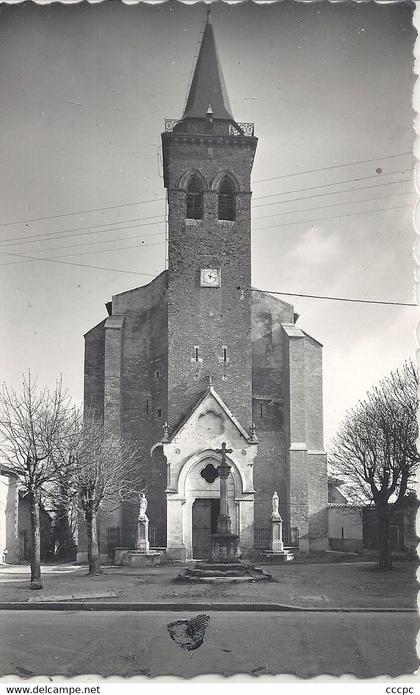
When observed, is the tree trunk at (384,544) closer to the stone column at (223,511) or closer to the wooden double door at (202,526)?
the stone column at (223,511)

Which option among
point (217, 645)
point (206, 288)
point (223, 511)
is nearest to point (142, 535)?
point (223, 511)

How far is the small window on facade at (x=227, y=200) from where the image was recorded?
120 feet

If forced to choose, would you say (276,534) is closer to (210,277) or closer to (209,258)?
(210,277)

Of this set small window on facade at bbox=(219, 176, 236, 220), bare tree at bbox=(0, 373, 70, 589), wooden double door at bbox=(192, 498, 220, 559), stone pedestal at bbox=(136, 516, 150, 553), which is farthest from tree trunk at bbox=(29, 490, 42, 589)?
small window on facade at bbox=(219, 176, 236, 220)

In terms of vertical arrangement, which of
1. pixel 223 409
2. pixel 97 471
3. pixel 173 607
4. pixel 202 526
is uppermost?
pixel 223 409

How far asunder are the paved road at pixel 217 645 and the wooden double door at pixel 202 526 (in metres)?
17.7

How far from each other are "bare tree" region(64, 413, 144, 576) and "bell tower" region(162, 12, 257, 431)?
2781 mm

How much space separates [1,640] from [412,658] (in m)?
6.35

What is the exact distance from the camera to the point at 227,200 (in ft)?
120

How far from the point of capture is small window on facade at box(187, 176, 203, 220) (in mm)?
36312

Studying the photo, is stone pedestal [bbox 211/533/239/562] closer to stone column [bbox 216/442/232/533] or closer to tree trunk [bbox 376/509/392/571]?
stone column [bbox 216/442/232/533]

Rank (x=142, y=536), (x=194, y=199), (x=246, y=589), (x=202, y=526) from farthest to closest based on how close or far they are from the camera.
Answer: (x=194, y=199)
(x=202, y=526)
(x=142, y=536)
(x=246, y=589)

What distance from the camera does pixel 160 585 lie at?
2208cm

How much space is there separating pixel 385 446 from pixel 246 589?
900 centimetres
